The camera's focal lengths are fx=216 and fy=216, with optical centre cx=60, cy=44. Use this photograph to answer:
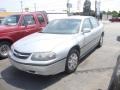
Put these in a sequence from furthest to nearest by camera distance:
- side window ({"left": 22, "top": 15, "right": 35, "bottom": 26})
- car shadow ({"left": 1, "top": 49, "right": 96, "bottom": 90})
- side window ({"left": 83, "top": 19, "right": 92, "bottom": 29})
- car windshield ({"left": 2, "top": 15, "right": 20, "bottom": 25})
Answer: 1. side window ({"left": 22, "top": 15, "right": 35, "bottom": 26})
2. car windshield ({"left": 2, "top": 15, "right": 20, "bottom": 25})
3. side window ({"left": 83, "top": 19, "right": 92, "bottom": 29})
4. car shadow ({"left": 1, "top": 49, "right": 96, "bottom": 90})

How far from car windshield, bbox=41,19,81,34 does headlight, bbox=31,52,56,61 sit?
163cm

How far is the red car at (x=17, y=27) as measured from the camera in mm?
8180

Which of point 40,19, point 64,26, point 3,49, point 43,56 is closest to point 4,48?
point 3,49

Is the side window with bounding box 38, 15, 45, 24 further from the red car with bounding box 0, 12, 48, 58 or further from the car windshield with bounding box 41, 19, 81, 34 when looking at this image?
the car windshield with bounding box 41, 19, 81, 34

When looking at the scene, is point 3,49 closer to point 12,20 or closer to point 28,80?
point 12,20

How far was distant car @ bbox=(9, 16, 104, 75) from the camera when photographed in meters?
5.30

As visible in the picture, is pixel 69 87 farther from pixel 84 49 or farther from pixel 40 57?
pixel 84 49

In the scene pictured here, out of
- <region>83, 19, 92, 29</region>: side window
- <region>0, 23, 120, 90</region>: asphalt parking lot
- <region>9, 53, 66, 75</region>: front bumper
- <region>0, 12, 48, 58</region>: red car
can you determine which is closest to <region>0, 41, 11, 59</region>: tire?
<region>0, 12, 48, 58</region>: red car

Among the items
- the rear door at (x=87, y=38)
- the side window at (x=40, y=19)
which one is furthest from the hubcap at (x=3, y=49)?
the rear door at (x=87, y=38)

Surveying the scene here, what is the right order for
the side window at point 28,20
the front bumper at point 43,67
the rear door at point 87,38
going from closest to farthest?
1. the front bumper at point 43,67
2. the rear door at point 87,38
3. the side window at point 28,20

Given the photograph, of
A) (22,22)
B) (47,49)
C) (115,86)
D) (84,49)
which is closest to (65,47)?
(47,49)

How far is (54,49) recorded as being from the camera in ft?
17.9

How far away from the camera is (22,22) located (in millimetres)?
8922

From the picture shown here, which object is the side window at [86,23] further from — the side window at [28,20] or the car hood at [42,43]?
the side window at [28,20]
